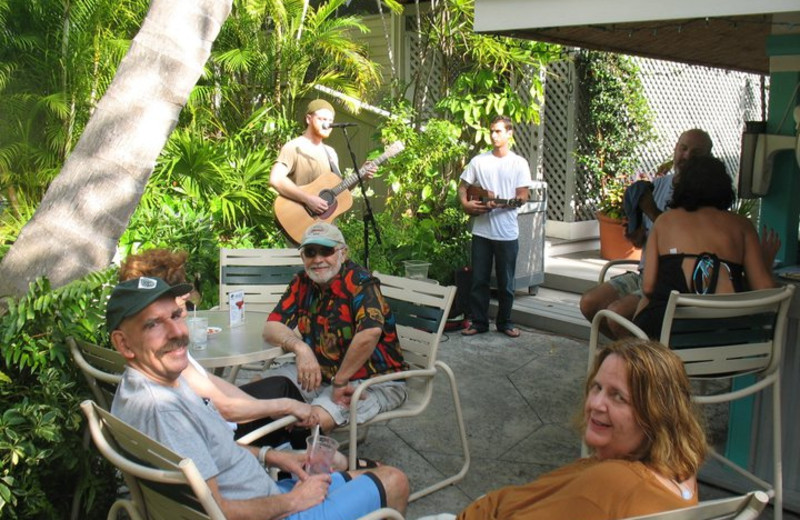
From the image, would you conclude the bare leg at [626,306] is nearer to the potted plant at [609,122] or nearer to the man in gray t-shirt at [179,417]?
the man in gray t-shirt at [179,417]

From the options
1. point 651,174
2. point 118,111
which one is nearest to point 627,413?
point 118,111

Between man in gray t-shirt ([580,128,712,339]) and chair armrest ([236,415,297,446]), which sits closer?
chair armrest ([236,415,297,446])

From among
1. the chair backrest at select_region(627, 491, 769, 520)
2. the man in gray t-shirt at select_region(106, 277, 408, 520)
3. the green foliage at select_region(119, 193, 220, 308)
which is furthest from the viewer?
the green foliage at select_region(119, 193, 220, 308)

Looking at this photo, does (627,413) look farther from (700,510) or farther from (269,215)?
(269,215)

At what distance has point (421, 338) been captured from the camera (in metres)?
3.79

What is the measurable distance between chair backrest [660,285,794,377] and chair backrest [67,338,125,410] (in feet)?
6.83

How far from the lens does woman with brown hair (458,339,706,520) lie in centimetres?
176

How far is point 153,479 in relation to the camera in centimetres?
189

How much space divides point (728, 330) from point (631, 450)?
62.2 inches

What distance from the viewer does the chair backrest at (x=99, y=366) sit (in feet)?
8.84

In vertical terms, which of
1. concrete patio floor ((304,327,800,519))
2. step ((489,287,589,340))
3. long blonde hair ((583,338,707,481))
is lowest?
concrete patio floor ((304,327,800,519))

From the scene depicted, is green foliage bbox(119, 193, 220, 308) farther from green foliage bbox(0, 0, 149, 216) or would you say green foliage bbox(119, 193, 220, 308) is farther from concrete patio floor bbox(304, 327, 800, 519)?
concrete patio floor bbox(304, 327, 800, 519)

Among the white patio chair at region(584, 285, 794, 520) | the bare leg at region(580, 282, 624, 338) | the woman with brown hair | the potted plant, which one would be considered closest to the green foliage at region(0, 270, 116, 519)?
the woman with brown hair

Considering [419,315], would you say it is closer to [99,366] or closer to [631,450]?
[99,366]
